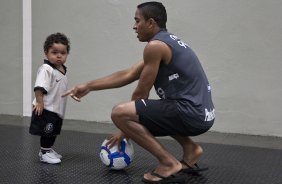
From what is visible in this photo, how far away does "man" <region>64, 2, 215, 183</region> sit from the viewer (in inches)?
117

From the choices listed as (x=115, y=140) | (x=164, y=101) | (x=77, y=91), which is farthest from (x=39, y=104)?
(x=164, y=101)

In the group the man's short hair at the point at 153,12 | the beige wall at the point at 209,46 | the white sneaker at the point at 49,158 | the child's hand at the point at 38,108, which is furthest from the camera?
the beige wall at the point at 209,46

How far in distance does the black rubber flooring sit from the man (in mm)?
271

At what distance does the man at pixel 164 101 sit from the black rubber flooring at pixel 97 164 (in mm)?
271

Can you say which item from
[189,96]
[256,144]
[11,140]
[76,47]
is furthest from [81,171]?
[76,47]

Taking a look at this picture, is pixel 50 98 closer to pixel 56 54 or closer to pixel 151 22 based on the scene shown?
pixel 56 54

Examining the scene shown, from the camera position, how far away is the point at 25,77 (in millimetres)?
5430

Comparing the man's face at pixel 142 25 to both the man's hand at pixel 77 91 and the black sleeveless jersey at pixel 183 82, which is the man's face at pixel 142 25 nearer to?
the black sleeveless jersey at pixel 183 82

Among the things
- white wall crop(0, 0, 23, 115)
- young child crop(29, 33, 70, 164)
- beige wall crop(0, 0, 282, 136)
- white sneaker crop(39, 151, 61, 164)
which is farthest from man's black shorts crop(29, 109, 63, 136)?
white wall crop(0, 0, 23, 115)

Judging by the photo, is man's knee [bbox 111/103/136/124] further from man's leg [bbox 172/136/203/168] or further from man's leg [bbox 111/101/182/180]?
man's leg [bbox 172/136/203/168]

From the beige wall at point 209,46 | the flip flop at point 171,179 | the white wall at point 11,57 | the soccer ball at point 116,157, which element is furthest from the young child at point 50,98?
the white wall at point 11,57

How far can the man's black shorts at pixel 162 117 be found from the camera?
9.76 ft

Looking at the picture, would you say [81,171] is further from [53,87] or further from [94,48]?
[94,48]

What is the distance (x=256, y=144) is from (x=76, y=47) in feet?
7.59
